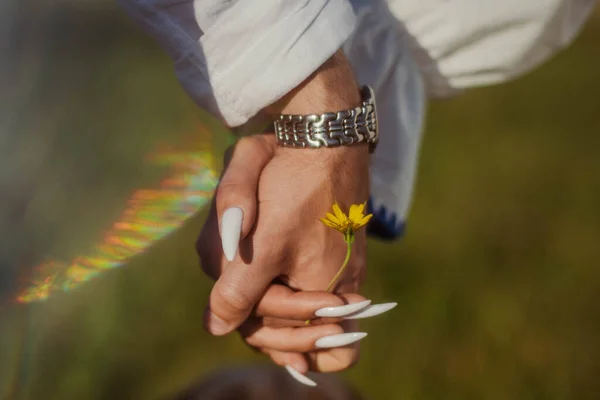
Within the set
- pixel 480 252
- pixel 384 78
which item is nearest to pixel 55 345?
pixel 384 78

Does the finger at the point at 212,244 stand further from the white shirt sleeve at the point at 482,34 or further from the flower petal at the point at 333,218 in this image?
the white shirt sleeve at the point at 482,34

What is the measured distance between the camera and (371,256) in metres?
1.63

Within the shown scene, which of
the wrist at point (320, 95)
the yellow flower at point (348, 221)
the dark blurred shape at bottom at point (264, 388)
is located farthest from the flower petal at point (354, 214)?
the dark blurred shape at bottom at point (264, 388)

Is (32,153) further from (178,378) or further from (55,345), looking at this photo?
(178,378)

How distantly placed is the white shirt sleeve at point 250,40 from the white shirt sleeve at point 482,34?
0.20 m

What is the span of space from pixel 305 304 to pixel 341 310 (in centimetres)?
3

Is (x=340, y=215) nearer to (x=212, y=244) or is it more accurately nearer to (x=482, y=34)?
(x=212, y=244)

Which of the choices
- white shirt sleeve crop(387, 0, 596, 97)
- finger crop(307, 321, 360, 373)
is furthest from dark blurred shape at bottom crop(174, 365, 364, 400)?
white shirt sleeve crop(387, 0, 596, 97)

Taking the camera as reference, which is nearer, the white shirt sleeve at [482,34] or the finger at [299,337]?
the finger at [299,337]

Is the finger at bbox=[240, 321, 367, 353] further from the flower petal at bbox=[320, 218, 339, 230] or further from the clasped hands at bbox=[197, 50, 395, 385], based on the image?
the flower petal at bbox=[320, 218, 339, 230]

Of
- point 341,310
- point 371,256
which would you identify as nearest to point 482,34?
point 341,310

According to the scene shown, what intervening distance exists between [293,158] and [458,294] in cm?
94

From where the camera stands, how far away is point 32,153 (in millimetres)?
662

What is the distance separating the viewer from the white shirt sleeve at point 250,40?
2.10 feet
